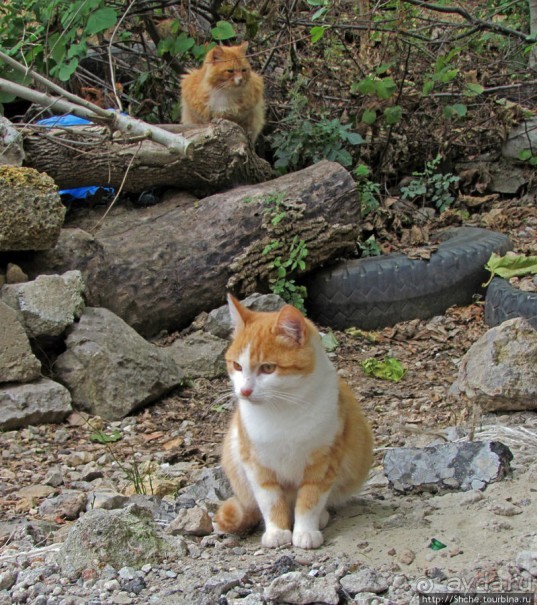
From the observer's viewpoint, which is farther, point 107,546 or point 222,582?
point 107,546

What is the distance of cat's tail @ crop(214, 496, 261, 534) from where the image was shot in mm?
3223

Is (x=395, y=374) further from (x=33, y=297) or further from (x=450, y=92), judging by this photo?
(x=450, y=92)

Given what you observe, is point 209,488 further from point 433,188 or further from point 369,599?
point 433,188

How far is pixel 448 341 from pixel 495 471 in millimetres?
3084

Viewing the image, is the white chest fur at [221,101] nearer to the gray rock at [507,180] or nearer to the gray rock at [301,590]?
the gray rock at [507,180]

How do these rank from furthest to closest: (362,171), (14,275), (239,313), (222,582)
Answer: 1. (362,171)
2. (14,275)
3. (239,313)
4. (222,582)

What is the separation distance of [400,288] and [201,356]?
186cm

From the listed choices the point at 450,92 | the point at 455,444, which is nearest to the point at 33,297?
the point at 455,444

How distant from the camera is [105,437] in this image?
495cm

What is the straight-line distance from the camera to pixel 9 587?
2867mm

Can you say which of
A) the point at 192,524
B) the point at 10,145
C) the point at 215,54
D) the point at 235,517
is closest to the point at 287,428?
the point at 235,517

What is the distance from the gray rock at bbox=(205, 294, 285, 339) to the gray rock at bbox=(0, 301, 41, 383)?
1474 millimetres

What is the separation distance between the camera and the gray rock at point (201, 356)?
5.89m

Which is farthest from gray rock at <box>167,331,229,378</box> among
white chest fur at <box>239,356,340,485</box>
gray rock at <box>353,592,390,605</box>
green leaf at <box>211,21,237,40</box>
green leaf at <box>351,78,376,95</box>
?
gray rock at <box>353,592,390,605</box>
